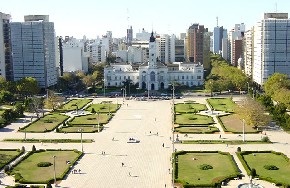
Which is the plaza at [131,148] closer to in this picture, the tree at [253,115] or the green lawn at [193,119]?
the green lawn at [193,119]

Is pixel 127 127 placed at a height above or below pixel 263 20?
below

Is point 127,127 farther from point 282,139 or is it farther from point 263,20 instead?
point 263,20

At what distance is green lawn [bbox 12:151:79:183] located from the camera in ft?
162

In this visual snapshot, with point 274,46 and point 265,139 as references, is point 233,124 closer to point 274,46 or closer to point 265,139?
point 265,139

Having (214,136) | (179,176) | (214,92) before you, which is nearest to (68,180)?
(179,176)

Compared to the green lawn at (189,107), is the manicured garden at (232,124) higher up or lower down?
lower down

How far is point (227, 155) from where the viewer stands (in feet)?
188

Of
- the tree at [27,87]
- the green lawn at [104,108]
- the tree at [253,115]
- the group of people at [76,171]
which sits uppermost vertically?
the tree at [27,87]

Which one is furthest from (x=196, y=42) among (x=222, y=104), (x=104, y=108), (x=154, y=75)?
(x=104, y=108)

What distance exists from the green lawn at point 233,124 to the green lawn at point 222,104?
904 cm

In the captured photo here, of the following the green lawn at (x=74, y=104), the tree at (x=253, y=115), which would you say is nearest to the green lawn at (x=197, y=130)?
the tree at (x=253, y=115)

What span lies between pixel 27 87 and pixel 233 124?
59.2m

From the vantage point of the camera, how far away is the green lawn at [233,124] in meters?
73.3

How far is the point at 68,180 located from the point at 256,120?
36.5 m
